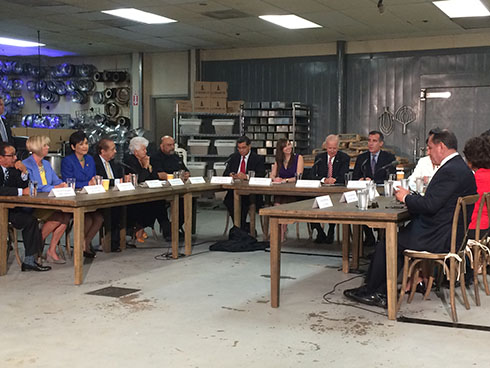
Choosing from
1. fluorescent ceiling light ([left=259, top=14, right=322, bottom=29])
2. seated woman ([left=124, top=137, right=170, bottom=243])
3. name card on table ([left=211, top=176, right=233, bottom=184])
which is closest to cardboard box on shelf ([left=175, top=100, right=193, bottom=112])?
fluorescent ceiling light ([left=259, top=14, right=322, bottom=29])

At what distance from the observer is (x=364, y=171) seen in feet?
25.7

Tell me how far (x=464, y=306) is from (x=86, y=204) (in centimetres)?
297

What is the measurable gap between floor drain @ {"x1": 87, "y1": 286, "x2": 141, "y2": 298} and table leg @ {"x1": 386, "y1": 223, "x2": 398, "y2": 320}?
6.63ft

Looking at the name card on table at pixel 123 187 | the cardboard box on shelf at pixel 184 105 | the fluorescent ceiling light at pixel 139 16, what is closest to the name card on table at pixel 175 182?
the name card on table at pixel 123 187

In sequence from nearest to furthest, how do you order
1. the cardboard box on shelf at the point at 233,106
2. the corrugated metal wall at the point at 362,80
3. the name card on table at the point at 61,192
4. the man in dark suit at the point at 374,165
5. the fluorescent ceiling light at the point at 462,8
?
the name card on table at the point at 61,192
the man in dark suit at the point at 374,165
the fluorescent ceiling light at the point at 462,8
the corrugated metal wall at the point at 362,80
the cardboard box on shelf at the point at 233,106

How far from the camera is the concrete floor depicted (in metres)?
3.72

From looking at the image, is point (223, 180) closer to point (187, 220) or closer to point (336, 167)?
point (187, 220)

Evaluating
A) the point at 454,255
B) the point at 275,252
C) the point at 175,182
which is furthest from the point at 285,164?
the point at 454,255

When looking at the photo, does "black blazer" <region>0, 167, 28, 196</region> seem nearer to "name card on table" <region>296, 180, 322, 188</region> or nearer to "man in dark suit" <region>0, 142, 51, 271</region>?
"man in dark suit" <region>0, 142, 51, 271</region>

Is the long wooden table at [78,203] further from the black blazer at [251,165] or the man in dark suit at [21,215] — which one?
the black blazer at [251,165]

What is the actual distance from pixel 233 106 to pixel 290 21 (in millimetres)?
2586

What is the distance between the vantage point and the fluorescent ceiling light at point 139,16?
1015 cm

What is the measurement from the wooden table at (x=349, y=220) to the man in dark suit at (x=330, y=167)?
2.90 metres

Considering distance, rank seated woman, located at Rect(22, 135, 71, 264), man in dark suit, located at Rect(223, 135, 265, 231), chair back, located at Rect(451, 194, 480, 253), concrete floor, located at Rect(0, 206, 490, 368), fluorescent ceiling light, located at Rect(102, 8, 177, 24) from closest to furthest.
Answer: concrete floor, located at Rect(0, 206, 490, 368)
chair back, located at Rect(451, 194, 480, 253)
seated woman, located at Rect(22, 135, 71, 264)
man in dark suit, located at Rect(223, 135, 265, 231)
fluorescent ceiling light, located at Rect(102, 8, 177, 24)
